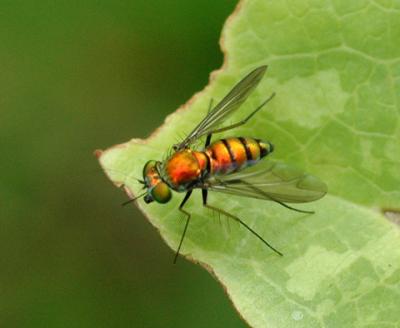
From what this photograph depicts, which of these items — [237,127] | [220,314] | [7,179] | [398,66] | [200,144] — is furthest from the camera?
[7,179]

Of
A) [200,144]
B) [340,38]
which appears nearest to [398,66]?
[340,38]

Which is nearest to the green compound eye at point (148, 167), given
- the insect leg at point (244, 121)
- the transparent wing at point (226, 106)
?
the transparent wing at point (226, 106)

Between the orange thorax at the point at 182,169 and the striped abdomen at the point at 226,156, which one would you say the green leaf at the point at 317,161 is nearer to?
the striped abdomen at the point at 226,156

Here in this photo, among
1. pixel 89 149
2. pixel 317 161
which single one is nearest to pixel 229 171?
pixel 317 161

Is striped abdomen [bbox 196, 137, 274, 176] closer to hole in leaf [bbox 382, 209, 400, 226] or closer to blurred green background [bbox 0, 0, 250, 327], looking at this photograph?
hole in leaf [bbox 382, 209, 400, 226]

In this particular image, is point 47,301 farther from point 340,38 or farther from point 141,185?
point 340,38

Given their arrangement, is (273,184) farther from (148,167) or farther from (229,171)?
(148,167)
